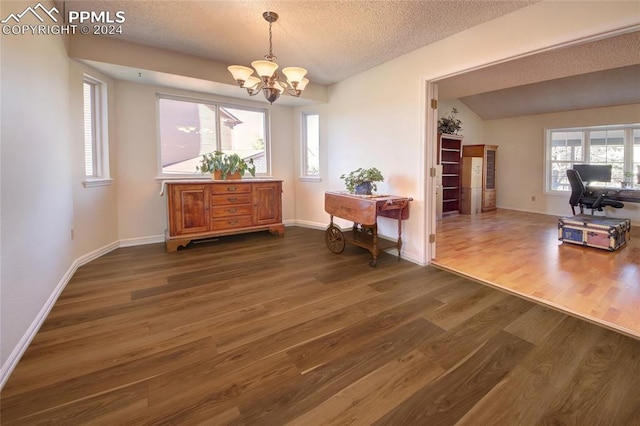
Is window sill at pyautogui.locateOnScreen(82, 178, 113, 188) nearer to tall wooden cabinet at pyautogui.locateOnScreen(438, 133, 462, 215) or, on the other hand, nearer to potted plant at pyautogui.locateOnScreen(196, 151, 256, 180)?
potted plant at pyautogui.locateOnScreen(196, 151, 256, 180)

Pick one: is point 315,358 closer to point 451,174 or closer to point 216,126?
point 216,126

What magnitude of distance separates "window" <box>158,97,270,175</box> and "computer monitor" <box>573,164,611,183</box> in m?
6.04

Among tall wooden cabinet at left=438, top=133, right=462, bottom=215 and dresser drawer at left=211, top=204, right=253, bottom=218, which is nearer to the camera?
dresser drawer at left=211, top=204, right=253, bottom=218

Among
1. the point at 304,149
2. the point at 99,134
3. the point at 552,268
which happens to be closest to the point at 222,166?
the point at 99,134

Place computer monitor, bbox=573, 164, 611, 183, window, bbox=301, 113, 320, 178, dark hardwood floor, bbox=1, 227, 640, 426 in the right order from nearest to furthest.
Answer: dark hardwood floor, bbox=1, 227, 640, 426 → window, bbox=301, 113, 320, 178 → computer monitor, bbox=573, 164, 611, 183

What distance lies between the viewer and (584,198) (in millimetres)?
5629

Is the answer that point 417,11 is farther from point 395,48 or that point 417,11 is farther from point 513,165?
point 513,165

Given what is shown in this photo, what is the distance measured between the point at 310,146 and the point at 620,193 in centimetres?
542

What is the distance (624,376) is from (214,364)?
2.08 metres

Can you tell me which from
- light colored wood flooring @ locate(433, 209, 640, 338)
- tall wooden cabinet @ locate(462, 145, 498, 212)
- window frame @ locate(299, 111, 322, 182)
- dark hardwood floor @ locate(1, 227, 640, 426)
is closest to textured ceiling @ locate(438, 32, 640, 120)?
tall wooden cabinet @ locate(462, 145, 498, 212)

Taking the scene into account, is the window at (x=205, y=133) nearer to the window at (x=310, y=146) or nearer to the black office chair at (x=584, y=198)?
the window at (x=310, y=146)

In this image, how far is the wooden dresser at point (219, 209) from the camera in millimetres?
3727

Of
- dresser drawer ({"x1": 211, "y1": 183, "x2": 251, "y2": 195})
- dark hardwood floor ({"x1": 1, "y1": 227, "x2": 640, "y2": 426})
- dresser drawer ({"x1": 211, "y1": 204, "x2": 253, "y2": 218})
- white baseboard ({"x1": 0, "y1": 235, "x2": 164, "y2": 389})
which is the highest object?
dresser drawer ({"x1": 211, "y1": 183, "x2": 251, "y2": 195})

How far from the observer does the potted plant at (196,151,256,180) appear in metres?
4.15
